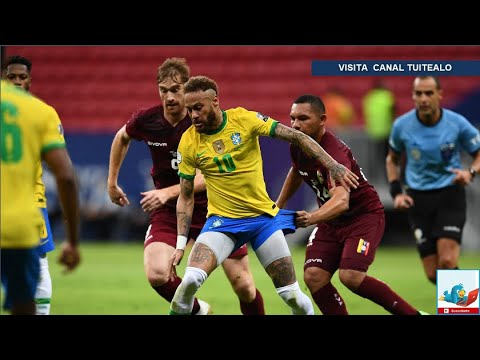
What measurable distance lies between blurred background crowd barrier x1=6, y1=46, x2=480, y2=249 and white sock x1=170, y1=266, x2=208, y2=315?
6182 millimetres

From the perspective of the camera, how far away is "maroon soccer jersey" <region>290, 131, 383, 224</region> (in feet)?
24.1

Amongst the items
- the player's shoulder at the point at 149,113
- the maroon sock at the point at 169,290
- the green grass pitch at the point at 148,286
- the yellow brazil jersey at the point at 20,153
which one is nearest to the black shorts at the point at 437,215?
the green grass pitch at the point at 148,286

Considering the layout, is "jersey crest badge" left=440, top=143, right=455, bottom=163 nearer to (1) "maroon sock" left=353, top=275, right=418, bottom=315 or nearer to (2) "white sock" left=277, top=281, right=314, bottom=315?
(1) "maroon sock" left=353, top=275, right=418, bottom=315

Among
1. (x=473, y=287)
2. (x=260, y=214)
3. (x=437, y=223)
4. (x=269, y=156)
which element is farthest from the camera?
(x=269, y=156)

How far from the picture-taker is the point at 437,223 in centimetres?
901

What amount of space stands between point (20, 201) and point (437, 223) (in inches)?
196

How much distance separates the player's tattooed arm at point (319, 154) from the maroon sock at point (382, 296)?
106cm

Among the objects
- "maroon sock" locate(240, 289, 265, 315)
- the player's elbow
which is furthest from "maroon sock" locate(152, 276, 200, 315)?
the player's elbow

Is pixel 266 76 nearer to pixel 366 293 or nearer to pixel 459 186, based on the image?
pixel 459 186

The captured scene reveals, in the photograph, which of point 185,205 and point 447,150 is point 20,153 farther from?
point 447,150

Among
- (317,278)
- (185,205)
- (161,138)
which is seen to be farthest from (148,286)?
(185,205)

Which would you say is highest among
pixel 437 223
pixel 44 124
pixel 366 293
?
pixel 44 124

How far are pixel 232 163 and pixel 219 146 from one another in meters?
0.16
